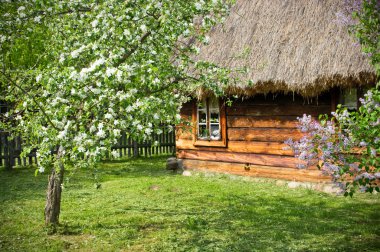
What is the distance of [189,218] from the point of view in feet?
22.7

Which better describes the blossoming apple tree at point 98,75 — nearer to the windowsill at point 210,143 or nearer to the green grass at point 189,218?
the green grass at point 189,218

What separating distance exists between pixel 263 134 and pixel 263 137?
0.24 feet

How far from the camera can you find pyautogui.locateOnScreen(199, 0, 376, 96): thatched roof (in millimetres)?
8312

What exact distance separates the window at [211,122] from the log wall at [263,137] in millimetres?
169

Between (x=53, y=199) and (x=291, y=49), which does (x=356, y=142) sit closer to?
(x=53, y=199)

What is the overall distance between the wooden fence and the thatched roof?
4236mm

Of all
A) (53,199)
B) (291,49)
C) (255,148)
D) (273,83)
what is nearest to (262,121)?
(255,148)

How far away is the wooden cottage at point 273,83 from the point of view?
8.60 metres

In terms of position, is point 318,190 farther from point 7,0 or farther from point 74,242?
point 7,0

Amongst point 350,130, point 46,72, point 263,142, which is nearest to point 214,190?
point 263,142

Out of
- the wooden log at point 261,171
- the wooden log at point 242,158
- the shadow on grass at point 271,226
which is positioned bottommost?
the shadow on grass at point 271,226

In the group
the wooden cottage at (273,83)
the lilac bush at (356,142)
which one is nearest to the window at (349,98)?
the wooden cottage at (273,83)

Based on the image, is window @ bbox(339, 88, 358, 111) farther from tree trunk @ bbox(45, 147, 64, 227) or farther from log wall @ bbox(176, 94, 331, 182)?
tree trunk @ bbox(45, 147, 64, 227)

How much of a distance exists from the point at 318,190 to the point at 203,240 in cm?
411
